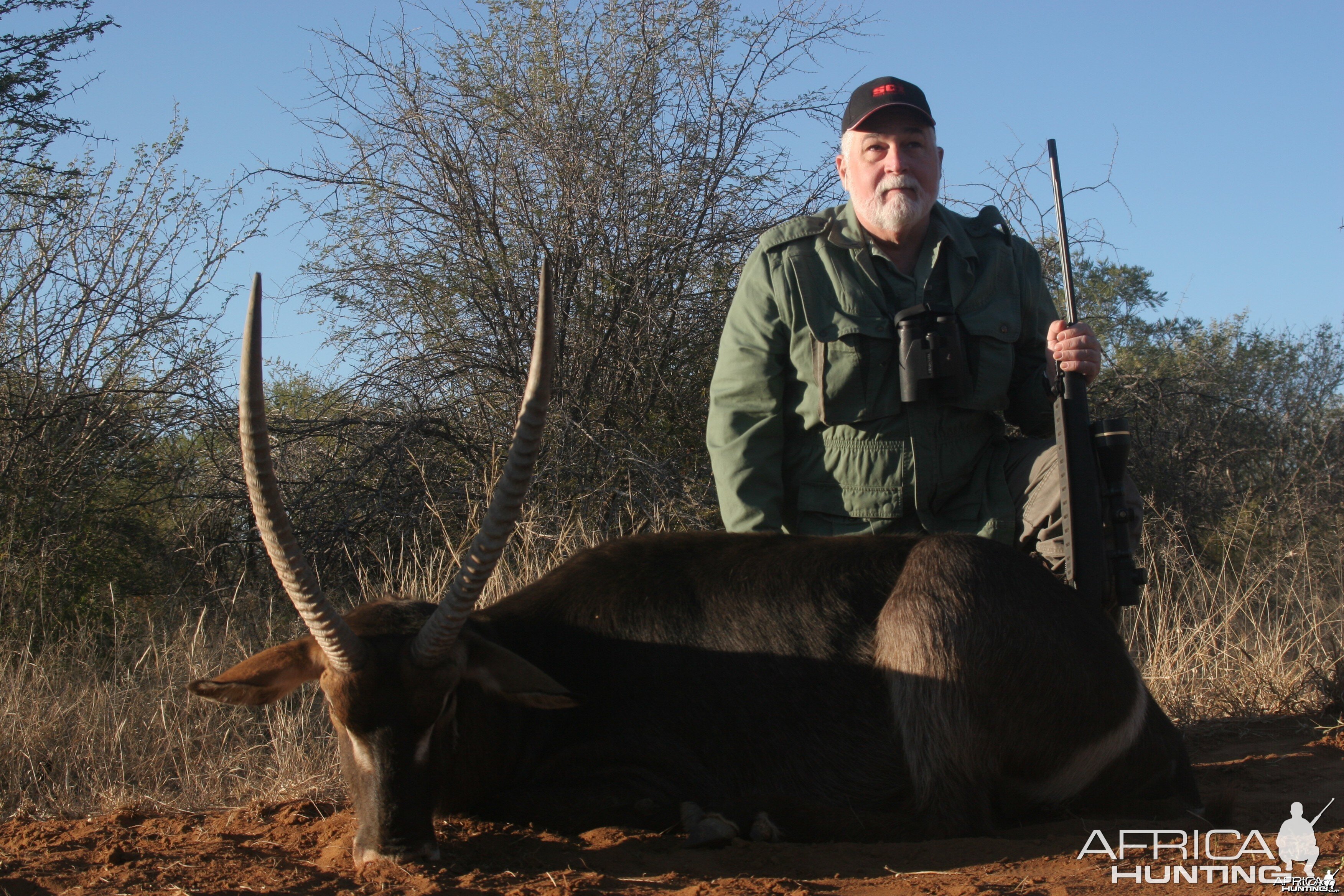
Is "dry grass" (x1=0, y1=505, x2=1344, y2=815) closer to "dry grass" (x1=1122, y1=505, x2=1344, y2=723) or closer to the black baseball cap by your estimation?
"dry grass" (x1=1122, y1=505, x2=1344, y2=723)

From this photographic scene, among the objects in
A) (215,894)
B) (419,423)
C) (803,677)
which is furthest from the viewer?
(419,423)

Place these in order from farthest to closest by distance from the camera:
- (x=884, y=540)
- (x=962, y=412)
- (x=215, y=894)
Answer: (x=962, y=412), (x=884, y=540), (x=215, y=894)

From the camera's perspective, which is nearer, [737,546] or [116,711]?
[737,546]

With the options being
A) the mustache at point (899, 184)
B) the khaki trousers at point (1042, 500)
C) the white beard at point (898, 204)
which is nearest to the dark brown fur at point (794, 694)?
the khaki trousers at point (1042, 500)

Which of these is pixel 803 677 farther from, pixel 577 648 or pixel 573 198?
pixel 573 198

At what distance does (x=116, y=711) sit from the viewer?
479 cm

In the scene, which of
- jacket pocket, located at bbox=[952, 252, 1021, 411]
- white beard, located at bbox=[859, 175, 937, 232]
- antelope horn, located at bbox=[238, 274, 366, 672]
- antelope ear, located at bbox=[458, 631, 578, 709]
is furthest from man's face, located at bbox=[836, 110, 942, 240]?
antelope horn, located at bbox=[238, 274, 366, 672]

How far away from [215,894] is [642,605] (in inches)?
57.7

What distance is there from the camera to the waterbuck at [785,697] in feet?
10.5

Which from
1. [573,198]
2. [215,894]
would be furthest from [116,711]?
[573,198]

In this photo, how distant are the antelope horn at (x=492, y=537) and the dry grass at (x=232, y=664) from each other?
1.22 meters

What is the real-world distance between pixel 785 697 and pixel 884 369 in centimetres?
167

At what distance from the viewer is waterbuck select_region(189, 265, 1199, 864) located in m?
3.20

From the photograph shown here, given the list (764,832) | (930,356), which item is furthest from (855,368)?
(764,832)
